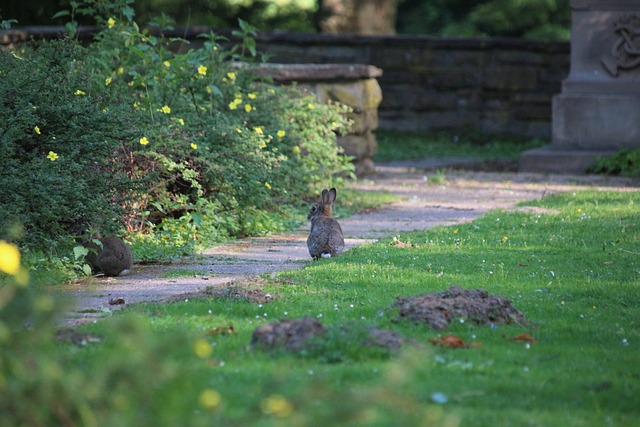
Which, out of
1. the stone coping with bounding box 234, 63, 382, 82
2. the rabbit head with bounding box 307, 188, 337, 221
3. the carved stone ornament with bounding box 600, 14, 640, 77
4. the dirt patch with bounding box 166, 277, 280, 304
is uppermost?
the carved stone ornament with bounding box 600, 14, 640, 77

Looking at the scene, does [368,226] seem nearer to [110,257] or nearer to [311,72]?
[110,257]

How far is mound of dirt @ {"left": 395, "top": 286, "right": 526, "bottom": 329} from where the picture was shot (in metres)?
6.01

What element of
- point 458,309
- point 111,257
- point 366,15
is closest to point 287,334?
point 458,309

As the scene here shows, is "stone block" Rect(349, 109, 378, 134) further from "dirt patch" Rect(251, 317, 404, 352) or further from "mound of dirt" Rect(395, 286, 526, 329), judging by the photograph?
"dirt patch" Rect(251, 317, 404, 352)

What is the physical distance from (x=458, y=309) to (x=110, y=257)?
115 inches

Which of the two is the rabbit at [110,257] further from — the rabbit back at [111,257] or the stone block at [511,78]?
the stone block at [511,78]

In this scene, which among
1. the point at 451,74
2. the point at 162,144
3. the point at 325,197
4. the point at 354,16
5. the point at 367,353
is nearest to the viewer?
the point at 367,353

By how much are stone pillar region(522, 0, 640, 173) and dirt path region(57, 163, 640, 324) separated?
76cm

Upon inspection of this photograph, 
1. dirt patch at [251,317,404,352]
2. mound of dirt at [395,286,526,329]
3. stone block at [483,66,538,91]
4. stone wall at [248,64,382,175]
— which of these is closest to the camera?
dirt patch at [251,317,404,352]

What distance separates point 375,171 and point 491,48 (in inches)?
238

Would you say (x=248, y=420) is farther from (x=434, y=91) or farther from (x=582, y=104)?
(x=434, y=91)

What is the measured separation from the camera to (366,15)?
2455cm

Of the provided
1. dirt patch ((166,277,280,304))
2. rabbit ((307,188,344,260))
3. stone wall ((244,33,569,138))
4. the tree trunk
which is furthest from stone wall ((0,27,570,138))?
dirt patch ((166,277,280,304))

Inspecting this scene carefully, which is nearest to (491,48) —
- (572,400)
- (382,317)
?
(382,317)
